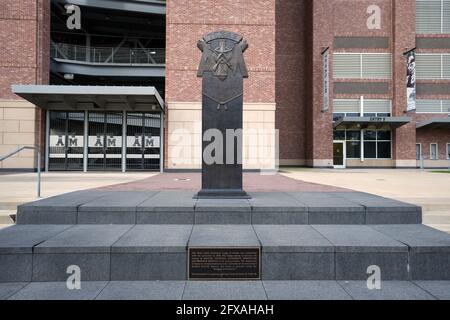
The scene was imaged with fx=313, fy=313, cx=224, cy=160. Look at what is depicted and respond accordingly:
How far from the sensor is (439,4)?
30297 mm

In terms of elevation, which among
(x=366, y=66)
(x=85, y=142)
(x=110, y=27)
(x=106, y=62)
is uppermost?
(x=110, y=27)

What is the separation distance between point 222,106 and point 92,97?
43.7ft

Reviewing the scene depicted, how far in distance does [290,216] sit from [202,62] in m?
3.81

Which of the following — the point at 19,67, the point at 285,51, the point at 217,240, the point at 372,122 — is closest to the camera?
the point at 217,240

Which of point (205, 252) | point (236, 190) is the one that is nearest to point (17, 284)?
point (205, 252)

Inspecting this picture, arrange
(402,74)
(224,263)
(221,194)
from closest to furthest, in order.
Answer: (224,263)
(221,194)
(402,74)

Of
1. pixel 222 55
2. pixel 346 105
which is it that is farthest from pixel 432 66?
pixel 222 55

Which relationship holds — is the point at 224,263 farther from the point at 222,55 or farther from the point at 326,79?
the point at 326,79

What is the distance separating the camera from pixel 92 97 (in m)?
17.6

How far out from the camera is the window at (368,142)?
30.7 m

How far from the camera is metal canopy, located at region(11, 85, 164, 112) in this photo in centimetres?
1634

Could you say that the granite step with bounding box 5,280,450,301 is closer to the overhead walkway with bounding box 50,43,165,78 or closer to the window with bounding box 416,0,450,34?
the overhead walkway with bounding box 50,43,165,78

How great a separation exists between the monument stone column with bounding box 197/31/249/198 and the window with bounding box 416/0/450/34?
31413 millimetres

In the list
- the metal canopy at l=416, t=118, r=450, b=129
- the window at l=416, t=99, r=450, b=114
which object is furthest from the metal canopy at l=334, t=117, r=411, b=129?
the window at l=416, t=99, r=450, b=114
